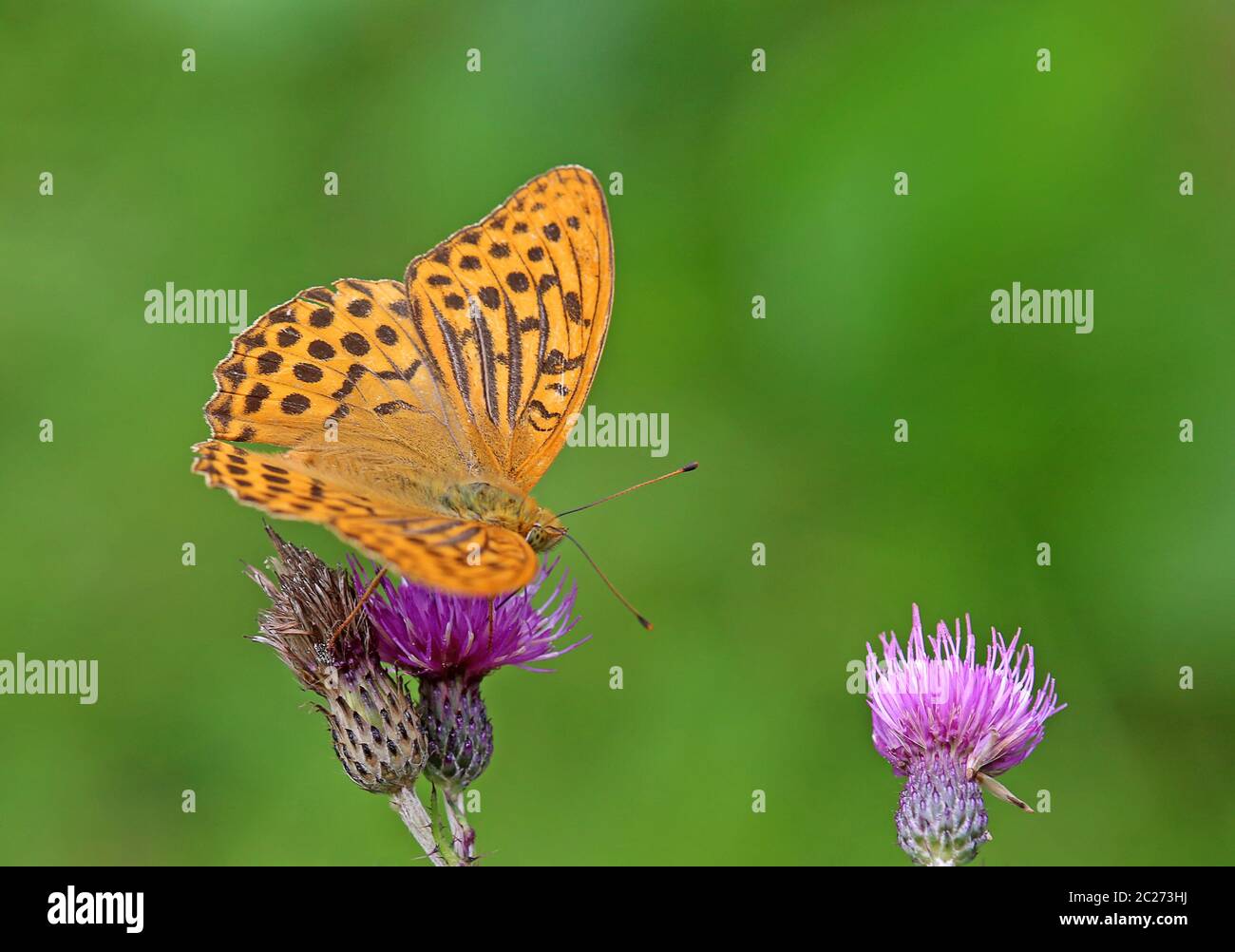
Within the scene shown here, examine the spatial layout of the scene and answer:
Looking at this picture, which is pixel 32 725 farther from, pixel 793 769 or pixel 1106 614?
pixel 1106 614

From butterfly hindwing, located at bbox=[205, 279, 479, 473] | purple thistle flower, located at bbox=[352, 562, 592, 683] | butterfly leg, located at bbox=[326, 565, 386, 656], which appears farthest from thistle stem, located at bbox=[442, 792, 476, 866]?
butterfly hindwing, located at bbox=[205, 279, 479, 473]

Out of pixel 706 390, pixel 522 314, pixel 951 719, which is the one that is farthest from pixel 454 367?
pixel 706 390

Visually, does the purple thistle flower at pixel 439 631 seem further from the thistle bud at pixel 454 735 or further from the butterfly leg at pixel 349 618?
the butterfly leg at pixel 349 618

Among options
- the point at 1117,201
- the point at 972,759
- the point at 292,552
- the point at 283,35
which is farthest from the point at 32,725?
the point at 1117,201

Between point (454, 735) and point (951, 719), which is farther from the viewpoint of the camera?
point (454, 735)

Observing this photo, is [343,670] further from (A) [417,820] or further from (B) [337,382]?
(B) [337,382]

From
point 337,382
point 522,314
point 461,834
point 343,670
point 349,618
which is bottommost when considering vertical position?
point 461,834

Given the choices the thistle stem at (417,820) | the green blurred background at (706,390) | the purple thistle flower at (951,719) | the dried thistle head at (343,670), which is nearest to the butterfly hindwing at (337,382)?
the dried thistle head at (343,670)
